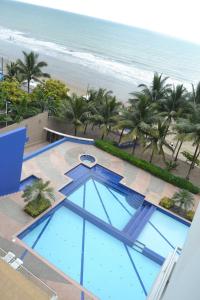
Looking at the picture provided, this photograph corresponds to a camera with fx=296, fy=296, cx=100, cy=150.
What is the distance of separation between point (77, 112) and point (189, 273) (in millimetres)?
21556

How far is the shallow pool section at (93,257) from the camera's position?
13312mm

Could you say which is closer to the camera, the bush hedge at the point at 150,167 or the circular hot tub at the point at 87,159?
the bush hedge at the point at 150,167

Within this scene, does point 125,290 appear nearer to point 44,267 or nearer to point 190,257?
point 44,267

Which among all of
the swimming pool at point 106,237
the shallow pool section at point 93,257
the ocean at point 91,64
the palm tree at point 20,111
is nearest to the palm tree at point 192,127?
the swimming pool at point 106,237

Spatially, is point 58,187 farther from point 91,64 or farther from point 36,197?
point 91,64

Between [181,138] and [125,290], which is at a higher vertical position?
[181,138]

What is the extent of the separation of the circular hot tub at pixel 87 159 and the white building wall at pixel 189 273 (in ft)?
59.1

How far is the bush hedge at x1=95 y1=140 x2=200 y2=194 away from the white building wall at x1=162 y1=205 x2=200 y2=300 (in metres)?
17.4

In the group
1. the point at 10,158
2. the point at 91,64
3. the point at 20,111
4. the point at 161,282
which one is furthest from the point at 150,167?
Answer: the point at 91,64

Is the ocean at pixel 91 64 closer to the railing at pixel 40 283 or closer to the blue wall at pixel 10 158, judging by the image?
the blue wall at pixel 10 158

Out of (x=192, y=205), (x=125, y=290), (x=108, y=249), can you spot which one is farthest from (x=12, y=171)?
(x=192, y=205)

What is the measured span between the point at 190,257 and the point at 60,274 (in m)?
9.99

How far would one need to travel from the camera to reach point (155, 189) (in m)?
21.1

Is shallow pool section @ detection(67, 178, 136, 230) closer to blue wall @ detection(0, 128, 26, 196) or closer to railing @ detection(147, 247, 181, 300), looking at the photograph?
blue wall @ detection(0, 128, 26, 196)
